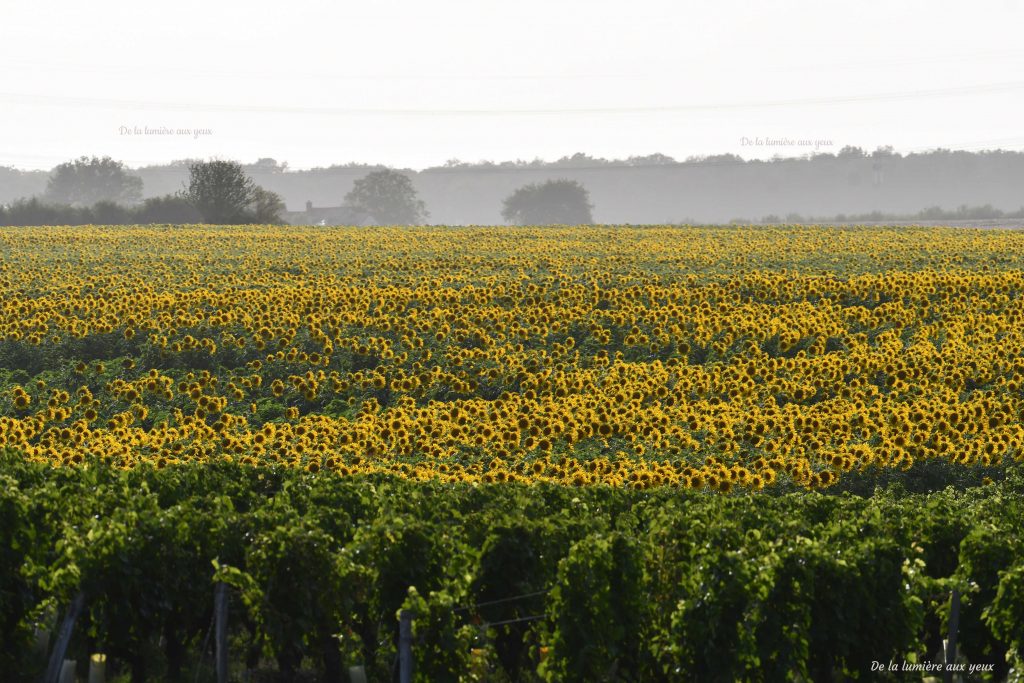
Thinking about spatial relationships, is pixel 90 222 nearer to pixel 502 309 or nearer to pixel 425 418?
pixel 502 309

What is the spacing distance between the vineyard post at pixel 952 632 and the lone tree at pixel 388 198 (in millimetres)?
144628

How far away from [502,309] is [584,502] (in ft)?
54.6

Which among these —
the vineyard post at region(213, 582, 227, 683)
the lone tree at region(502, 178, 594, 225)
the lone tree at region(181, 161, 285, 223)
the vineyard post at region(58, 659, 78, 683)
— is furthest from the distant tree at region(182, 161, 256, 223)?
the lone tree at region(502, 178, 594, 225)

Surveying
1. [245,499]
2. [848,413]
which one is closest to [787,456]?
[848,413]

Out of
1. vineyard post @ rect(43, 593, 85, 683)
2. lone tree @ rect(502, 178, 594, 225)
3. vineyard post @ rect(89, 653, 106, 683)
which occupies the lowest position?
vineyard post @ rect(89, 653, 106, 683)

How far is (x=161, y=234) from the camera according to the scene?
5588cm

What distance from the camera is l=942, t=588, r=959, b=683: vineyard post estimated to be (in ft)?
38.4

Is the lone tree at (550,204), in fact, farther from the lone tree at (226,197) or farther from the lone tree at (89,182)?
the lone tree at (226,197)

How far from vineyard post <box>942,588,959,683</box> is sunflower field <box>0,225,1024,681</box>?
0.21 meters

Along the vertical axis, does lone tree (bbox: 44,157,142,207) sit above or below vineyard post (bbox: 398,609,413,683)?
above

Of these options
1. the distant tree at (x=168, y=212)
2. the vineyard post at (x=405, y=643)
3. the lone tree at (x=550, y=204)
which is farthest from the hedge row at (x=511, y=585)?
the lone tree at (x=550, y=204)

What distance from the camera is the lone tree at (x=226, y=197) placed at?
72.7 metres

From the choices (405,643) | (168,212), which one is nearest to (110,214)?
(168,212)

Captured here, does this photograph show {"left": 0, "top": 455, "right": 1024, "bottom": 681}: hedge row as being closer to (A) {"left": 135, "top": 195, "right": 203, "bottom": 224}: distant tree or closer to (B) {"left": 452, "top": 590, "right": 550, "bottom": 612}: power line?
(B) {"left": 452, "top": 590, "right": 550, "bottom": 612}: power line
